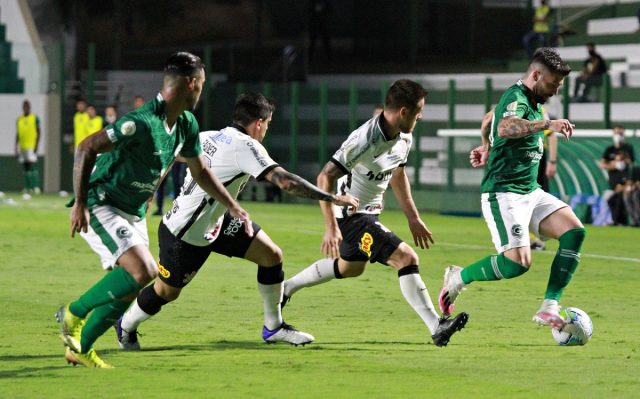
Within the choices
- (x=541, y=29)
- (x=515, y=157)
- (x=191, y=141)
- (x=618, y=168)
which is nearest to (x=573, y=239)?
(x=515, y=157)

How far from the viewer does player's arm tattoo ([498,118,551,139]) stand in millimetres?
10266

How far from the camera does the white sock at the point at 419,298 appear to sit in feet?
33.6

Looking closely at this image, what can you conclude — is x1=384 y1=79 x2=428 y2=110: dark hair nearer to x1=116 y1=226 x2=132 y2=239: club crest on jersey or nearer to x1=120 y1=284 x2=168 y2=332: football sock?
x1=120 y1=284 x2=168 y2=332: football sock

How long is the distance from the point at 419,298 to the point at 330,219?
994 mm

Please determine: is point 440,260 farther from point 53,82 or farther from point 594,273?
point 53,82

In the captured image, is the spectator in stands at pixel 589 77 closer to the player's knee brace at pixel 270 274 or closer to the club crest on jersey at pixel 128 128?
the player's knee brace at pixel 270 274

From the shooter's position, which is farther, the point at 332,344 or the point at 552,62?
the point at 552,62

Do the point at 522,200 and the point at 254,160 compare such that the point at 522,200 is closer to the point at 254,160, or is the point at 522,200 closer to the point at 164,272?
the point at 254,160

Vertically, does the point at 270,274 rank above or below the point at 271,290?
above

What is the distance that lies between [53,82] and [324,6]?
841 centimetres

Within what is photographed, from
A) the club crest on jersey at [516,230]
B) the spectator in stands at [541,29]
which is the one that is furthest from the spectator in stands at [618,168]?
the club crest on jersey at [516,230]

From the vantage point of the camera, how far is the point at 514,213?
10727 mm

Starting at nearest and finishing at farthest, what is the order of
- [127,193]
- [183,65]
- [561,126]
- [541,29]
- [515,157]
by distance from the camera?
[183,65] < [127,193] < [561,126] < [515,157] < [541,29]

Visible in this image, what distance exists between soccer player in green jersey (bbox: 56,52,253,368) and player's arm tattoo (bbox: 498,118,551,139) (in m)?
2.51
